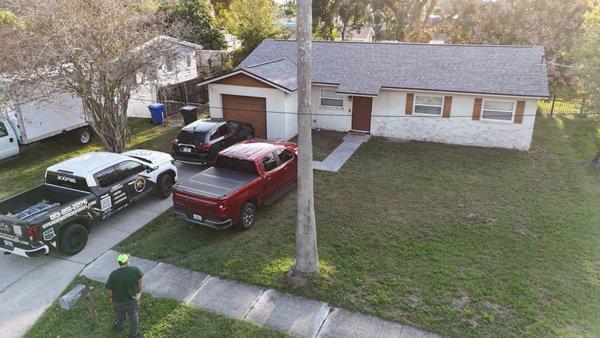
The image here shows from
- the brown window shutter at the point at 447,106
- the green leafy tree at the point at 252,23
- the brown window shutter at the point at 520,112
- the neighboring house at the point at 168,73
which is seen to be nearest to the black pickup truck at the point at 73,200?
the neighboring house at the point at 168,73

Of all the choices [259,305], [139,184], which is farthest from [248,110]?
[259,305]

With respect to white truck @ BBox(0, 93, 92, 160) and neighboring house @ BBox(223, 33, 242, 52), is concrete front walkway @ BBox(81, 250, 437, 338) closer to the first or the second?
white truck @ BBox(0, 93, 92, 160)

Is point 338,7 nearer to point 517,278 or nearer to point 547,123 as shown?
point 547,123

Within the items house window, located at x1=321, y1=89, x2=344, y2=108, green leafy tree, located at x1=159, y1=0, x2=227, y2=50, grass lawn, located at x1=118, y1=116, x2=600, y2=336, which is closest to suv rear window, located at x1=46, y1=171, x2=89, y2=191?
grass lawn, located at x1=118, y1=116, x2=600, y2=336

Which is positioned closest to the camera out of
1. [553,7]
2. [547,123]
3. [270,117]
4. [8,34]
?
[8,34]

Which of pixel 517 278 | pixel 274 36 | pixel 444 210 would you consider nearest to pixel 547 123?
pixel 444 210

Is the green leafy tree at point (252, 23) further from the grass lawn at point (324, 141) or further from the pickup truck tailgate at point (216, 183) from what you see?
the pickup truck tailgate at point (216, 183)

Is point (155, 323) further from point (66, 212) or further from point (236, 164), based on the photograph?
point (236, 164)

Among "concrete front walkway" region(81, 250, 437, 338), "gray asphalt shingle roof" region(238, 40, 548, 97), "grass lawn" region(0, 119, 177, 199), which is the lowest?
"concrete front walkway" region(81, 250, 437, 338)
